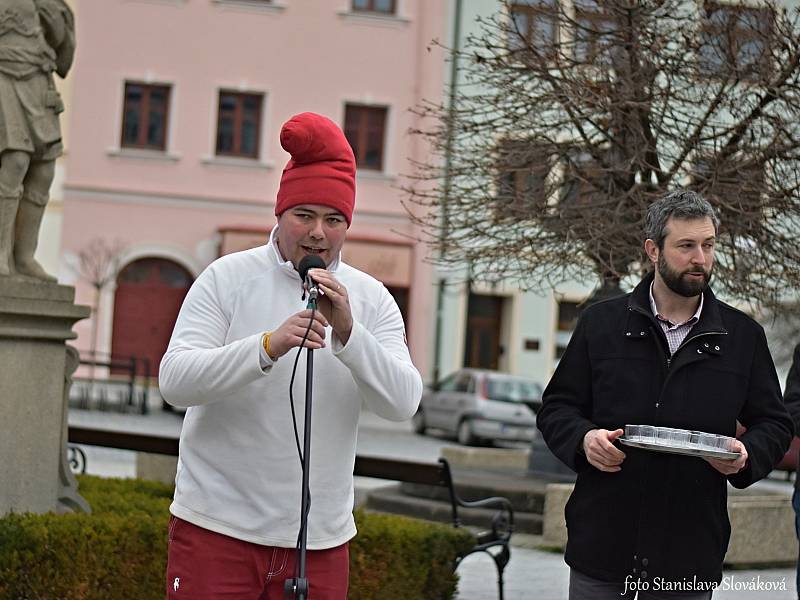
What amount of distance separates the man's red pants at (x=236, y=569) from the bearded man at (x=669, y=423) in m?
0.83

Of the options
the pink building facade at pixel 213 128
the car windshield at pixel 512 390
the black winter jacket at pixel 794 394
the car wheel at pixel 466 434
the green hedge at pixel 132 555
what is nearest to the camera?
the black winter jacket at pixel 794 394

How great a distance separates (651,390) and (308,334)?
1176 mm

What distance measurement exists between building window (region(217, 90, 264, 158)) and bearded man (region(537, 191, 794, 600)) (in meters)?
29.7

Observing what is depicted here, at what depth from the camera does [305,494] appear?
367 cm

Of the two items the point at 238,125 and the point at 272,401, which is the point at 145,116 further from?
the point at 272,401

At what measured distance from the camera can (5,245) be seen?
25.6 feet

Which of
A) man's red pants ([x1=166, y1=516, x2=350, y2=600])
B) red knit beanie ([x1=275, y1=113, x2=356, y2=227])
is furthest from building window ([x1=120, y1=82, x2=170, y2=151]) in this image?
man's red pants ([x1=166, y1=516, x2=350, y2=600])

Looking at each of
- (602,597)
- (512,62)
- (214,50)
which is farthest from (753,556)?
(214,50)

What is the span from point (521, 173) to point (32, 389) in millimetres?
5170

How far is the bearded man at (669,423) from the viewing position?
13.8 ft

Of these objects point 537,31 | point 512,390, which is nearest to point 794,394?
point 537,31

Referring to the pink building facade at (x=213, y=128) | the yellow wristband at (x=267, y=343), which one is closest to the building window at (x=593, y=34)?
the yellow wristband at (x=267, y=343)

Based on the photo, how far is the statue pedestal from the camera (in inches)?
293

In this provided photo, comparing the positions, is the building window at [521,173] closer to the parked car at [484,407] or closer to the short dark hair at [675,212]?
the short dark hair at [675,212]
